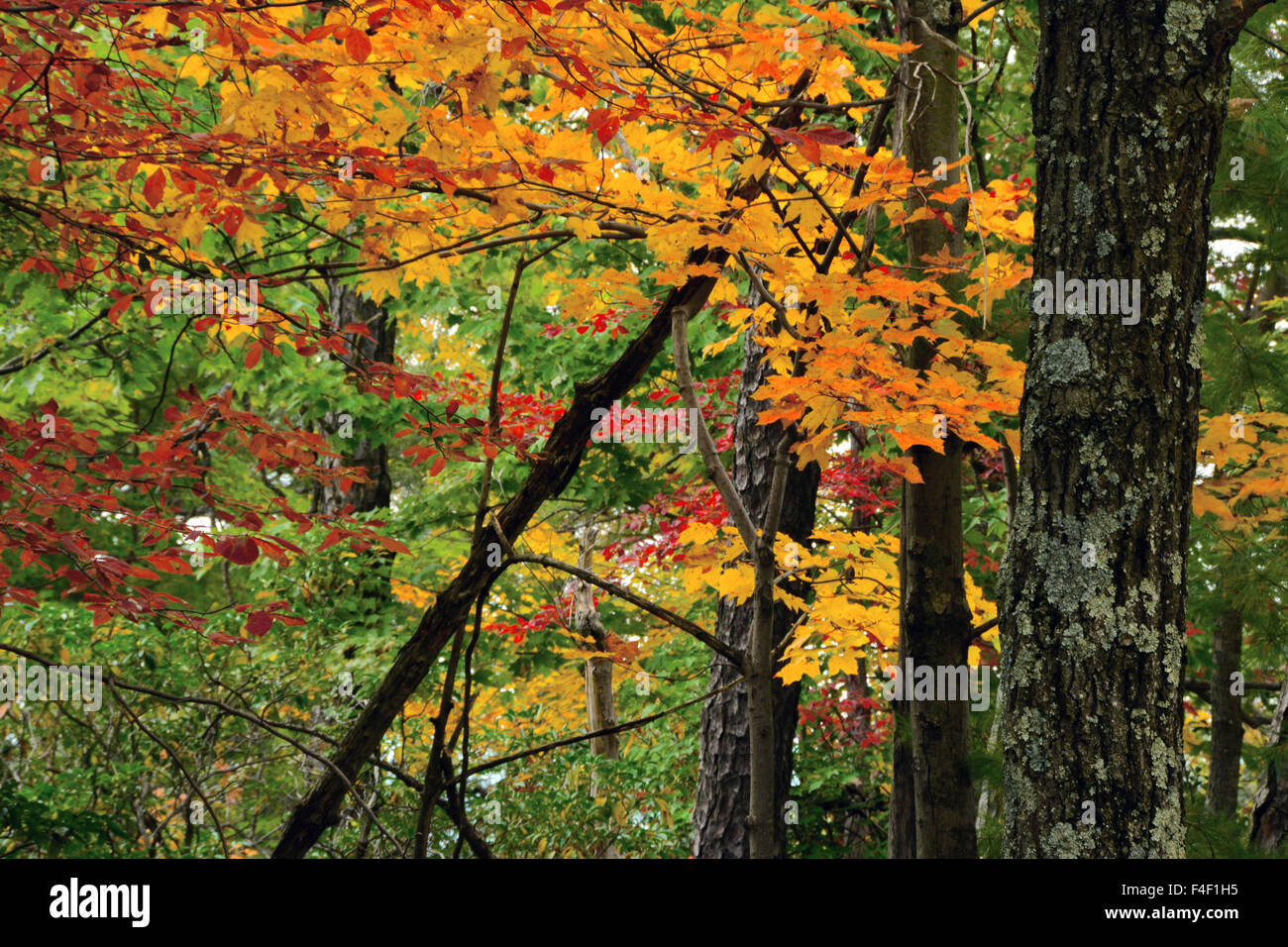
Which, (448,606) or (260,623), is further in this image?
(448,606)

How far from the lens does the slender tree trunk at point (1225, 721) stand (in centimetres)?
639

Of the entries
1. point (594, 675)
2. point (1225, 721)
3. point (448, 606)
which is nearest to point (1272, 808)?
point (1225, 721)

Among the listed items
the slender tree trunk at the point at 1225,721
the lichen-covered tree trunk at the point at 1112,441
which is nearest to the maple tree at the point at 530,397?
the lichen-covered tree trunk at the point at 1112,441

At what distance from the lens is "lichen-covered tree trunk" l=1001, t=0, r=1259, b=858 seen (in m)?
2.17

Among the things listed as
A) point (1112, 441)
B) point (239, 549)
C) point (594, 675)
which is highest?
point (1112, 441)

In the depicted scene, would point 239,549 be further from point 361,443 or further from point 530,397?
point 361,443

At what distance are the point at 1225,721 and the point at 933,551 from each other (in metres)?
4.83

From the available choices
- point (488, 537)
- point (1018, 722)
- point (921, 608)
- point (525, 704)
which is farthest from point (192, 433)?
point (525, 704)

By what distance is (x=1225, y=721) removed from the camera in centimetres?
660

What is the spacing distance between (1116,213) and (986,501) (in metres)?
4.15

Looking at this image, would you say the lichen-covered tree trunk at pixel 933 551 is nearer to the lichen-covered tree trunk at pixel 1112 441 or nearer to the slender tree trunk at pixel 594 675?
the lichen-covered tree trunk at pixel 1112 441

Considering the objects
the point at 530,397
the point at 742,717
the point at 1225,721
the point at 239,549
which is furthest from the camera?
the point at 530,397

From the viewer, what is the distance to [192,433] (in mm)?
3506
